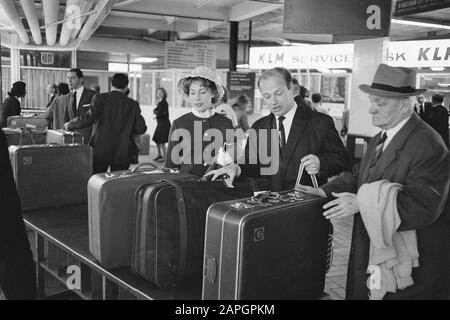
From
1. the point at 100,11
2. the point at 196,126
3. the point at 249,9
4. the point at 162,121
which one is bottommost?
the point at 162,121

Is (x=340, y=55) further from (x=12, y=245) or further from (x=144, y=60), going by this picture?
(x=144, y=60)

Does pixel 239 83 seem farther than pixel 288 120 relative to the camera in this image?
Yes

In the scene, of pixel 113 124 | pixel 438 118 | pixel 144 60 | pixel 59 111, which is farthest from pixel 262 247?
pixel 144 60

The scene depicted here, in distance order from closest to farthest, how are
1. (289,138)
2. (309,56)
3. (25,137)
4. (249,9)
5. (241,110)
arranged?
(289,138), (25,137), (241,110), (309,56), (249,9)

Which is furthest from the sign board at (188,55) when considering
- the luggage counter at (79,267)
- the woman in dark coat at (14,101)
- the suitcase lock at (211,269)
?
the suitcase lock at (211,269)

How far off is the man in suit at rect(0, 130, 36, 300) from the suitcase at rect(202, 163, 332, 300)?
0.52 meters

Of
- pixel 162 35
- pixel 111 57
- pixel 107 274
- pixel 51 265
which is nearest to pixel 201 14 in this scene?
pixel 162 35

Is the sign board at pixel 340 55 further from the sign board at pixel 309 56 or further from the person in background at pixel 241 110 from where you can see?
the person in background at pixel 241 110

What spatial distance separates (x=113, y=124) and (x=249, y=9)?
572 cm

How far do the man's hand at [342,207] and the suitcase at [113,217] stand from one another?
0.77 m

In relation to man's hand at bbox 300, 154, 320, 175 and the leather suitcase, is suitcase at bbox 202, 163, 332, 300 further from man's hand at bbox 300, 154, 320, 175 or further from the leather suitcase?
man's hand at bbox 300, 154, 320, 175

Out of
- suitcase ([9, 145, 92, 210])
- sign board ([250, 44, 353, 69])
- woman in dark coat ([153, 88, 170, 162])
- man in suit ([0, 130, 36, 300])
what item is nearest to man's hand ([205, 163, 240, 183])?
man in suit ([0, 130, 36, 300])

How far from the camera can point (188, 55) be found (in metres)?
12.1
